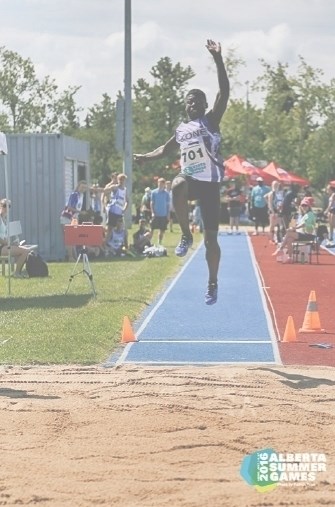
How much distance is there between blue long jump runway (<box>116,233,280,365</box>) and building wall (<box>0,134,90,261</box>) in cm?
489

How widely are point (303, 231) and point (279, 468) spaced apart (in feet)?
60.9

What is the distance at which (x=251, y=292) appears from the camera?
17.4 meters

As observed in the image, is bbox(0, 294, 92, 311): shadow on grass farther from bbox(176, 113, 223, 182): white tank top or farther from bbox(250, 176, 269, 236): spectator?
bbox(250, 176, 269, 236): spectator

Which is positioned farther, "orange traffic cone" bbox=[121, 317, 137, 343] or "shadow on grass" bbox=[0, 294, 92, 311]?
"shadow on grass" bbox=[0, 294, 92, 311]

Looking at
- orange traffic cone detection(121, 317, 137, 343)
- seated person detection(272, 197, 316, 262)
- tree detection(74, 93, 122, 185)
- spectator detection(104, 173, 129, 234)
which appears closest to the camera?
orange traffic cone detection(121, 317, 137, 343)

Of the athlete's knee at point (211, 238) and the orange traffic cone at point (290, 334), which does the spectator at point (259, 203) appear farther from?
the athlete's knee at point (211, 238)

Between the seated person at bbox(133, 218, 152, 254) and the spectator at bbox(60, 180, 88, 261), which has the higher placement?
the spectator at bbox(60, 180, 88, 261)

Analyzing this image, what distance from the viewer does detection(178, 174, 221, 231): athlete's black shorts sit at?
9.38m

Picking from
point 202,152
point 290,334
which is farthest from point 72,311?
point 202,152

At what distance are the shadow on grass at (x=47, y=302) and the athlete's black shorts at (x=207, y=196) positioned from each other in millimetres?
5337

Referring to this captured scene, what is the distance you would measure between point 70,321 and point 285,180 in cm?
3393

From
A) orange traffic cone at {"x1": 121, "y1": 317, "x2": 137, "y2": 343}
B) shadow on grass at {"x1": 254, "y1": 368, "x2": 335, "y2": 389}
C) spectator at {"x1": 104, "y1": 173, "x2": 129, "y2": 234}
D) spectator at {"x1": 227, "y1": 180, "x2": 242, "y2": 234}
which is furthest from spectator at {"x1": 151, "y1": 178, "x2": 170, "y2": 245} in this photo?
shadow on grass at {"x1": 254, "y1": 368, "x2": 335, "y2": 389}

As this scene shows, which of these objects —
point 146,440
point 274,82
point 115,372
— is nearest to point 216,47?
point 115,372

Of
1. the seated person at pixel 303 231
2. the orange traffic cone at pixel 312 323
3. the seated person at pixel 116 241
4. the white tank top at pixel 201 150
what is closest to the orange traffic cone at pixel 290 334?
the orange traffic cone at pixel 312 323
